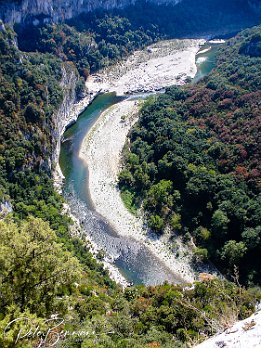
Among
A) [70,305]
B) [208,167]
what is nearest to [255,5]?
[208,167]

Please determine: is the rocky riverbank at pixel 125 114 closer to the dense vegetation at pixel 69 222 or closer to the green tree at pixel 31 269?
the dense vegetation at pixel 69 222

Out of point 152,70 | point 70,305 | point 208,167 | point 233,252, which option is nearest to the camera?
point 70,305

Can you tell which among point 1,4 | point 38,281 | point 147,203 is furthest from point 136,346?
point 1,4

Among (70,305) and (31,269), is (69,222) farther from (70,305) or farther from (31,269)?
(31,269)

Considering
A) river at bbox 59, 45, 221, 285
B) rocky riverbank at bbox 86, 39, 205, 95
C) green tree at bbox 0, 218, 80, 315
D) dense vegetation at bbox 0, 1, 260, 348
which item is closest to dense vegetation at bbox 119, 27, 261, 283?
dense vegetation at bbox 0, 1, 260, 348

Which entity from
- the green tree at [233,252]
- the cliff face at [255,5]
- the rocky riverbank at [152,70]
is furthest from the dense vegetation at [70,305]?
the cliff face at [255,5]

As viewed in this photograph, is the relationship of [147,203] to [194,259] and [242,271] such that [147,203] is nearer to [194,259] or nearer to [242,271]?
[194,259]
